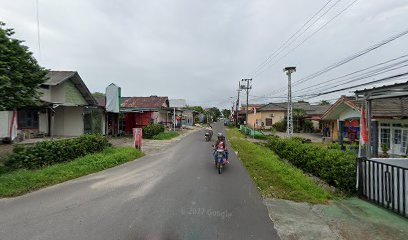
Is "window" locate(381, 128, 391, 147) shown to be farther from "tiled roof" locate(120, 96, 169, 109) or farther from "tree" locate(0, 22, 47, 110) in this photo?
"tiled roof" locate(120, 96, 169, 109)

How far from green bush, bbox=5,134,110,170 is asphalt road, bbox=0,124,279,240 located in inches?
88.4

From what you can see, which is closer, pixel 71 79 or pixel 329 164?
pixel 329 164

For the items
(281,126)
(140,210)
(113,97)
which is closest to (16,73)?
(140,210)

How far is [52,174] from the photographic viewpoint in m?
8.61

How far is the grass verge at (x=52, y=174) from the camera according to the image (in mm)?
7223

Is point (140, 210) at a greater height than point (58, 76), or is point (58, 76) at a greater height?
point (58, 76)

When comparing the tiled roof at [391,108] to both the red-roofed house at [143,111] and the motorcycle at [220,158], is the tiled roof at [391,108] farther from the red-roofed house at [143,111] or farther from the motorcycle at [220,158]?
the red-roofed house at [143,111]

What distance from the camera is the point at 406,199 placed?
5.65 meters

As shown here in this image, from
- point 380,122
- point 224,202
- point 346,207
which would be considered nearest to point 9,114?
point 224,202

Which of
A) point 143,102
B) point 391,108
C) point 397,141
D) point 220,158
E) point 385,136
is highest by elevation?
point 143,102

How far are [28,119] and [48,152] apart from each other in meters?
9.51

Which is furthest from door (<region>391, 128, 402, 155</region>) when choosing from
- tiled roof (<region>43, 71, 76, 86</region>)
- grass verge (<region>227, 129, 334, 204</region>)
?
tiled roof (<region>43, 71, 76, 86</region>)

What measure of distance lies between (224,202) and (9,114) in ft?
46.9

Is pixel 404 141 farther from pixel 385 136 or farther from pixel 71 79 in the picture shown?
pixel 71 79
